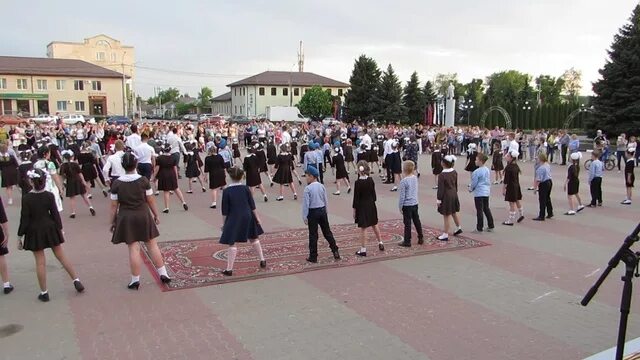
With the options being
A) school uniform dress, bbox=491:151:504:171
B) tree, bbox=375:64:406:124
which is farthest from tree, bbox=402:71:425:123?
school uniform dress, bbox=491:151:504:171

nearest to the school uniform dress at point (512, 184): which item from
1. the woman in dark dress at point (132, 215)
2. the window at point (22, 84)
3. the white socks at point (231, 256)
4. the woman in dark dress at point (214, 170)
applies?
the white socks at point (231, 256)

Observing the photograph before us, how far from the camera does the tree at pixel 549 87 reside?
288ft

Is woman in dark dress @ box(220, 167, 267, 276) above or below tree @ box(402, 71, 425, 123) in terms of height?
below

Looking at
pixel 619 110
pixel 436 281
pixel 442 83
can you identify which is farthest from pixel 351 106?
pixel 442 83

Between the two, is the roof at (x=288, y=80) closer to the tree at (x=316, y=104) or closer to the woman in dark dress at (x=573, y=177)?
the tree at (x=316, y=104)

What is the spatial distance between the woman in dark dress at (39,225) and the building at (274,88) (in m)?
85.9

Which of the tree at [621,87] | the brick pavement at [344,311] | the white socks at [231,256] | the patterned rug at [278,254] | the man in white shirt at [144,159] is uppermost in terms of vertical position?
the tree at [621,87]

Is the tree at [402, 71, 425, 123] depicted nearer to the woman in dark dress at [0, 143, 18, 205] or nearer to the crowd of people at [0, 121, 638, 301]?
the crowd of people at [0, 121, 638, 301]

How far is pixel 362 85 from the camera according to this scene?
197 feet

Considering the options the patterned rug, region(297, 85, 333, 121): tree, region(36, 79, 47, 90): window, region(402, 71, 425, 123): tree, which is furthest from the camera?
region(297, 85, 333, 121): tree

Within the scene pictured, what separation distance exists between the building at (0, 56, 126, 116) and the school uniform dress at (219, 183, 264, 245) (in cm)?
7329

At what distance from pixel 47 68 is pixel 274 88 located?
3587 cm

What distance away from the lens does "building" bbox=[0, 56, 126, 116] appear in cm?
7194

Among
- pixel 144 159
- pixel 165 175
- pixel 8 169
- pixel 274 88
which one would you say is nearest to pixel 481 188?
pixel 165 175
